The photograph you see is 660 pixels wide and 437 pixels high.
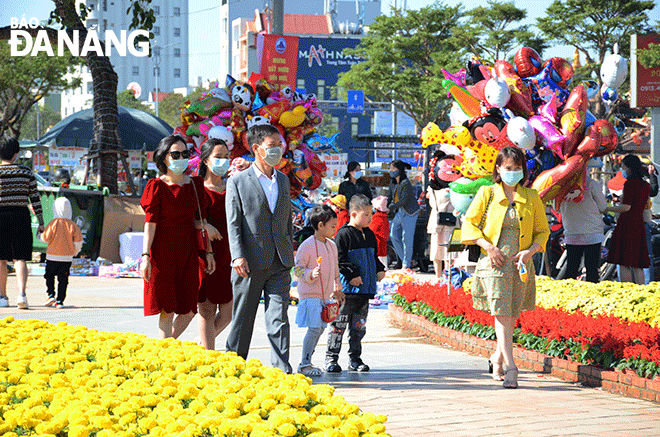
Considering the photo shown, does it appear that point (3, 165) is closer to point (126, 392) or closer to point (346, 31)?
point (126, 392)

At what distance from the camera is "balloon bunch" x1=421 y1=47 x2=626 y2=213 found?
906 centimetres

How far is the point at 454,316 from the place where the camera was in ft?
28.0

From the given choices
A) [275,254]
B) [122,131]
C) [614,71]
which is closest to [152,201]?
[275,254]

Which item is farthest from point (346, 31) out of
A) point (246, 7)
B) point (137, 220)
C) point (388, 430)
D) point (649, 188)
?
point (388, 430)

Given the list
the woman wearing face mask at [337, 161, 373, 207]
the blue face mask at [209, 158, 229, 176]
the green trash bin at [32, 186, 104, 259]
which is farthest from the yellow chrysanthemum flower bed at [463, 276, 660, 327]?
the green trash bin at [32, 186, 104, 259]

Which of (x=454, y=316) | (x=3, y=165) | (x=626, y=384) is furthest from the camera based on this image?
(x=3, y=165)

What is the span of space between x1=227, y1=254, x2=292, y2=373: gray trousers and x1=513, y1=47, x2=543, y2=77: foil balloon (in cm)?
489

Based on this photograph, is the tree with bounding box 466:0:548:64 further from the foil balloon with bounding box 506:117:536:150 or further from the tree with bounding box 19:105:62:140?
the tree with bounding box 19:105:62:140

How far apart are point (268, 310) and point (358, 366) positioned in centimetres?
129

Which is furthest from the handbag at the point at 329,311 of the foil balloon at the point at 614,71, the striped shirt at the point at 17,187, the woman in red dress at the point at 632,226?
the woman in red dress at the point at 632,226

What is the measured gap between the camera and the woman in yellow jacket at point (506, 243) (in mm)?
6453

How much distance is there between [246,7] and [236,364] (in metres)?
114

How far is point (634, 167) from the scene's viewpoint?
35.2 ft

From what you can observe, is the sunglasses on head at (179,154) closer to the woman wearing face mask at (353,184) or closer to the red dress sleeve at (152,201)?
the red dress sleeve at (152,201)
